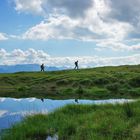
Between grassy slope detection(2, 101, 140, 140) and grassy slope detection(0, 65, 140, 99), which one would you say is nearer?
grassy slope detection(2, 101, 140, 140)

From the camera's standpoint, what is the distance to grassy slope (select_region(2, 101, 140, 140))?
62.4 feet

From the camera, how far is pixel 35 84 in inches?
2904

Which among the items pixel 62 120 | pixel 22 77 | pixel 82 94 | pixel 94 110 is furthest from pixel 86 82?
pixel 62 120

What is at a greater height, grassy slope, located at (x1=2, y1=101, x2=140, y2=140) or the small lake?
grassy slope, located at (x1=2, y1=101, x2=140, y2=140)

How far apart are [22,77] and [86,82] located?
2221cm

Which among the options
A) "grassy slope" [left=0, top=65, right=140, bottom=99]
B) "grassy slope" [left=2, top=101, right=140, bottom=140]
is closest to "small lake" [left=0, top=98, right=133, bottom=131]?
"grassy slope" [left=2, top=101, right=140, bottom=140]

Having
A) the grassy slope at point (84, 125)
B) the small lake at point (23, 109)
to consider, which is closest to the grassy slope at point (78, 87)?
the small lake at point (23, 109)

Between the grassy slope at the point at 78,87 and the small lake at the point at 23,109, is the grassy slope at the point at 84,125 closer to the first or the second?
the small lake at the point at 23,109

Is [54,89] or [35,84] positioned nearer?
[54,89]

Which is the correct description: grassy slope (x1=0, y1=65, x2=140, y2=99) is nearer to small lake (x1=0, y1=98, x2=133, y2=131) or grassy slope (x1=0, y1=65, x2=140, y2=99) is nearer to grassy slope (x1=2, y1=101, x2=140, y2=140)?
small lake (x1=0, y1=98, x2=133, y2=131)

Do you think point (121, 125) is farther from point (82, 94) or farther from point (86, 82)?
point (86, 82)

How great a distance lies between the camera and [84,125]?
21.1 meters

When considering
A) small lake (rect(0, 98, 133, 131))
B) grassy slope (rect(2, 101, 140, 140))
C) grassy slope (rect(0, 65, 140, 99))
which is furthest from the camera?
grassy slope (rect(0, 65, 140, 99))

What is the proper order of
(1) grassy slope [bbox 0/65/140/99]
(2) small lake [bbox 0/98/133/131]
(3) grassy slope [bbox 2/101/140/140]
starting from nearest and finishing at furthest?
(3) grassy slope [bbox 2/101/140/140]
(2) small lake [bbox 0/98/133/131]
(1) grassy slope [bbox 0/65/140/99]
